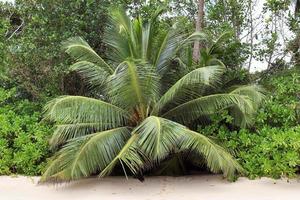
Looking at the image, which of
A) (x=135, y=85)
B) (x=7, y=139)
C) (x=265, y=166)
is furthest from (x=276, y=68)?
(x=7, y=139)

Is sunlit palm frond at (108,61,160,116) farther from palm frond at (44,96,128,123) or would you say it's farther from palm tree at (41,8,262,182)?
palm frond at (44,96,128,123)

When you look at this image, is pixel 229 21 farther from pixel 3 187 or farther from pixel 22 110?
pixel 3 187

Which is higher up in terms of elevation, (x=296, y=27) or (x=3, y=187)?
(x=296, y=27)

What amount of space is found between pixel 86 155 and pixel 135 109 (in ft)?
4.55

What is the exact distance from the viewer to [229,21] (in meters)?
12.0

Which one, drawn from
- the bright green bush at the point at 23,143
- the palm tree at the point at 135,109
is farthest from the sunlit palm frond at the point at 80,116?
the bright green bush at the point at 23,143

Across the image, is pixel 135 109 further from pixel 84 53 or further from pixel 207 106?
pixel 84 53

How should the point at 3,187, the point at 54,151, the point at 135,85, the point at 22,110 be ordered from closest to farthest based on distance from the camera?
the point at 135,85 < the point at 3,187 < the point at 54,151 < the point at 22,110

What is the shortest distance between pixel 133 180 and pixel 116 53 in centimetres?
270

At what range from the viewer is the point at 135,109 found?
27.6 feet

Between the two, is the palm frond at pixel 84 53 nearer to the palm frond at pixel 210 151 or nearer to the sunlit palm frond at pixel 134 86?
the sunlit palm frond at pixel 134 86

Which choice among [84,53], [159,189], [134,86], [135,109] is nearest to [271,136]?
[159,189]

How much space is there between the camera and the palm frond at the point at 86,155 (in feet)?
25.1

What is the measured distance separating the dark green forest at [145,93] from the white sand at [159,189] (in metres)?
0.23
